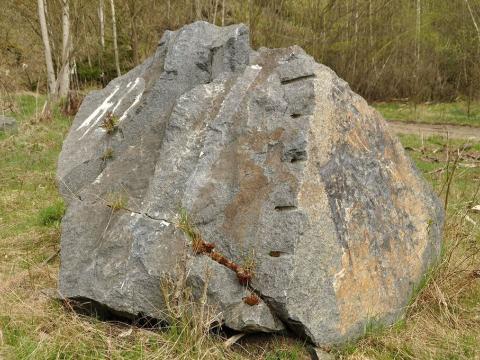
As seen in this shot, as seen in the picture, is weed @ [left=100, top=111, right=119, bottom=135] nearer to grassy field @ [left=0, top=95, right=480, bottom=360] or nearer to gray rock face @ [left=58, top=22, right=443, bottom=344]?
gray rock face @ [left=58, top=22, right=443, bottom=344]

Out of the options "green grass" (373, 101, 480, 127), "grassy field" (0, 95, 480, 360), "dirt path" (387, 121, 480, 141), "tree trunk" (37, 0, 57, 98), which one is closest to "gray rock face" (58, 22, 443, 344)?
"grassy field" (0, 95, 480, 360)

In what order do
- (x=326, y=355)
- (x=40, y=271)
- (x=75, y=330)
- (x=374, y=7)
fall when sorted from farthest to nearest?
(x=374, y=7), (x=40, y=271), (x=75, y=330), (x=326, y=355)

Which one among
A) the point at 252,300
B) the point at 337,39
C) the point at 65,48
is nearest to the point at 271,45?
the point at 337,39

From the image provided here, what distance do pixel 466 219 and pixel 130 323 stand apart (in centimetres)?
292

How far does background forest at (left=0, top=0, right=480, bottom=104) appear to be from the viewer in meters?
15.9

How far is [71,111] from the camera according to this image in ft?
36.6

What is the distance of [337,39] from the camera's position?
17.5 m

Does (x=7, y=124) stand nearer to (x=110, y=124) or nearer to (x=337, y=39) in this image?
(x=110, y=124)

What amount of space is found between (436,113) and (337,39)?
4.47m

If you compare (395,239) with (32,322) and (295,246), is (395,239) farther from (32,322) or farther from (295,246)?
(32,322)

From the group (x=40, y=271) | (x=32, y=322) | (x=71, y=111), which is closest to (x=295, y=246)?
(x=32, y=322)

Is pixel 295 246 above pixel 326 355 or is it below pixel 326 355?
above

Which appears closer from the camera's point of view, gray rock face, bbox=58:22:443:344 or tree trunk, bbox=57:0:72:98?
gray rock face, bbox=58:22:443:344

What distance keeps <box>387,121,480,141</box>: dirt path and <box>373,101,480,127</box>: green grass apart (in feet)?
1.48
